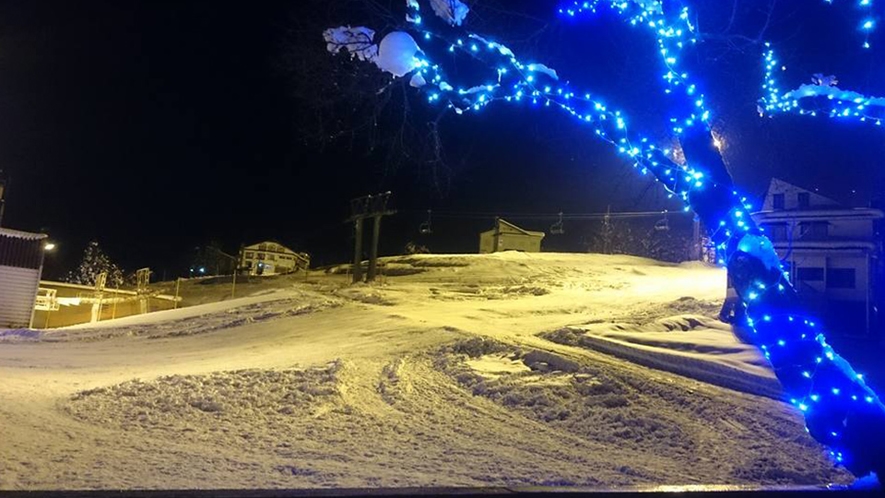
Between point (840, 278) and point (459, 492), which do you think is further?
point (840, 278)

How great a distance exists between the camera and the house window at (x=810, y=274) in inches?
582

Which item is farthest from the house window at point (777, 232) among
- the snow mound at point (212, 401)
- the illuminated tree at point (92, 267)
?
the illuminated tree at point (92, 267)

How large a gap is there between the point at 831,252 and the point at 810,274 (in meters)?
0.66

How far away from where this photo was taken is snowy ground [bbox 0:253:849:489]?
570 centimetres

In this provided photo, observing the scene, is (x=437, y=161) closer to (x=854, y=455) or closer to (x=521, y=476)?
(x=521, y=476)

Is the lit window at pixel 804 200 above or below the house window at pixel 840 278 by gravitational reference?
above

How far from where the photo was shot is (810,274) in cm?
1502

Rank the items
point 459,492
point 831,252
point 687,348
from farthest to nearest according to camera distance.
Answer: point 831,252, point 687,348, point 459,492

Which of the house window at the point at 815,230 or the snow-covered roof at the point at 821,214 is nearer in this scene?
the snow-covered roof at the point at 821,214

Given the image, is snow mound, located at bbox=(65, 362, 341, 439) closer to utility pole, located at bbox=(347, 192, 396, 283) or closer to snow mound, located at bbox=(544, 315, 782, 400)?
snow mound, located at bbox=(544, 315, 782, 400)

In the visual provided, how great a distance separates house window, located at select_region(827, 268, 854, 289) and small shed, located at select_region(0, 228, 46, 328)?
27.1m

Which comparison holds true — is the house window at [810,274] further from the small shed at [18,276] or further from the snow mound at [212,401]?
the small shed at [18,276]

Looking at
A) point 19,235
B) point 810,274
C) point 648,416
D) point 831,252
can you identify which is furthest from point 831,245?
point 19,235

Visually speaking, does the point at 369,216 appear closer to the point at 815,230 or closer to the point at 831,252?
the point at 815,230
